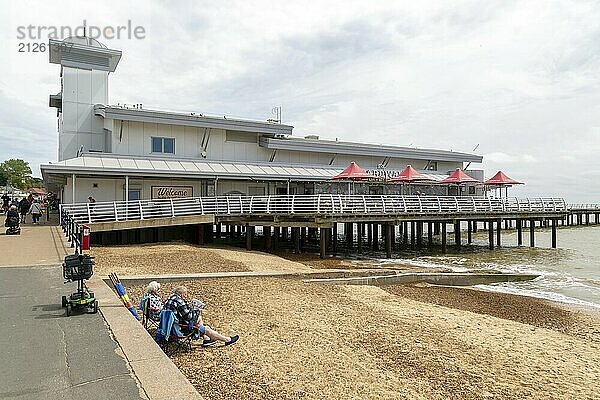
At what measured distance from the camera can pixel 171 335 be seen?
279 inches

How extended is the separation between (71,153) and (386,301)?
2249 cm

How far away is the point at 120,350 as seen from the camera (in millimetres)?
→ 6219

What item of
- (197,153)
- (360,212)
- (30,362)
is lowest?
(30,362)

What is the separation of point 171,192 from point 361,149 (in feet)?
46.7

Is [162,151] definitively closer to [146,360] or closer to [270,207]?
[270,207]

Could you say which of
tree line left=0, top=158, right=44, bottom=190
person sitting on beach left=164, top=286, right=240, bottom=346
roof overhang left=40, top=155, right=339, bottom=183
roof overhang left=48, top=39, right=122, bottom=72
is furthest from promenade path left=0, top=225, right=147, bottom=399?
tree line left=0, top=158, right=44, bottom=190

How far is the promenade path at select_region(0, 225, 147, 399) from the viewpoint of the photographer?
5070 millimetres

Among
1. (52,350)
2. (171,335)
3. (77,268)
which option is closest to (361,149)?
(77,268)

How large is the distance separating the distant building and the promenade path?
14.0 metres

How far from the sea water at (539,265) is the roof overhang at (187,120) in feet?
35.9

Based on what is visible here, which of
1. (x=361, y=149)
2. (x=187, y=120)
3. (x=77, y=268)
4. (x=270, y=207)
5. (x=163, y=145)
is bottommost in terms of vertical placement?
(x=77, y=268)

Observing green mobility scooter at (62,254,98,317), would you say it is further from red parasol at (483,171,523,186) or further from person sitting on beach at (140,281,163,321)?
red parasol at (483,171,523,186)

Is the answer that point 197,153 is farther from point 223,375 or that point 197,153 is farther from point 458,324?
point 223,375

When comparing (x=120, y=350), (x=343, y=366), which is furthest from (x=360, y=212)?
(x=120, y=350)
